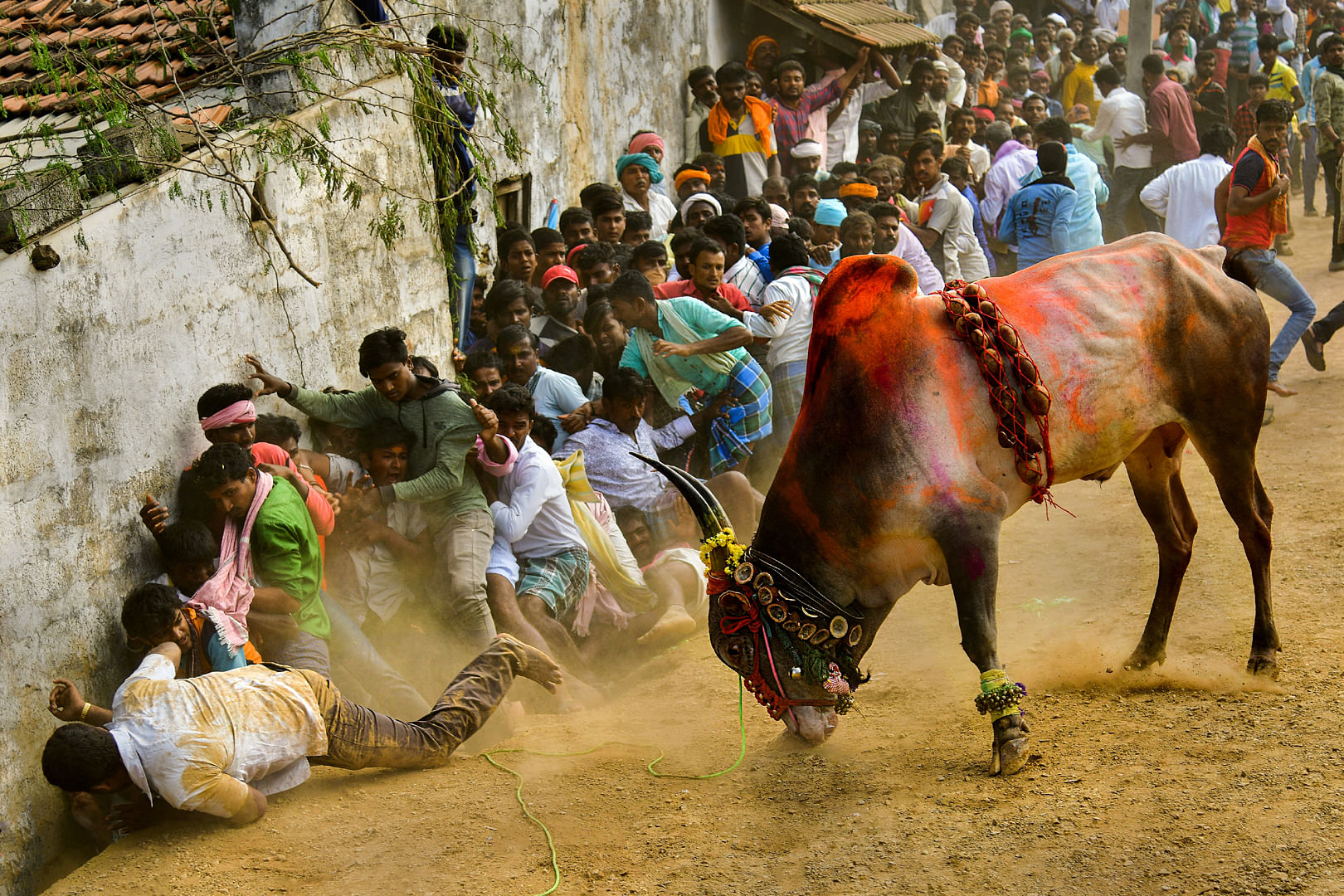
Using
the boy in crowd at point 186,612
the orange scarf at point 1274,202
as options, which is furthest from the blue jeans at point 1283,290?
the boy in crowd at point 186,612

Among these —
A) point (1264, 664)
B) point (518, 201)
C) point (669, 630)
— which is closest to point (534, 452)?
point (669, 630)

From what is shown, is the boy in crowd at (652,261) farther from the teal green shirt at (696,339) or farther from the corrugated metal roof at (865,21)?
the corrugated metal roof at (865,21)

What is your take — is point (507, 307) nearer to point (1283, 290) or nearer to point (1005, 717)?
point (1005, 717)

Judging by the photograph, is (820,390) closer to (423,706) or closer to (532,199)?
(423,706)

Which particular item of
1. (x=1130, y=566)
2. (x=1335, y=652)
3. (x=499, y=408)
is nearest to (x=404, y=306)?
(x=499, y=408)

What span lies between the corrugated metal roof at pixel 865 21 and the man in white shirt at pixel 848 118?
0.98 ft

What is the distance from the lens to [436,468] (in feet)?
21.5

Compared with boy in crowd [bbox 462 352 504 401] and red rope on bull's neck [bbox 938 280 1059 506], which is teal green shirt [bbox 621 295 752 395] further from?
red rope on bull's neck [bbox 938 280 1059 506]

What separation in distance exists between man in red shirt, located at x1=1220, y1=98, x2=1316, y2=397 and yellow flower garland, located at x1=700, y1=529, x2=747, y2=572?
6385 millimetres

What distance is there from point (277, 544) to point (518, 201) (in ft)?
17.8

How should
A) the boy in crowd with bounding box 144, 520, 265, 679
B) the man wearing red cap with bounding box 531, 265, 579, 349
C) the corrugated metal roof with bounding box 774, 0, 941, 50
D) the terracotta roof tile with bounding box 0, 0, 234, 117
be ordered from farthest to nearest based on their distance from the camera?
1. the corrugated metal roof with bounding box 774, 0, 941, 50
2. the man wearing red cap with bounding box 531, 265, 579, 349
3. the terracotta roof tile with bounding box 0, 0, 234, 117
4. the boy in crowd with bounding box 144, 520, 265, 679

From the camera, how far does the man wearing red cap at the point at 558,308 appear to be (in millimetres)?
8250

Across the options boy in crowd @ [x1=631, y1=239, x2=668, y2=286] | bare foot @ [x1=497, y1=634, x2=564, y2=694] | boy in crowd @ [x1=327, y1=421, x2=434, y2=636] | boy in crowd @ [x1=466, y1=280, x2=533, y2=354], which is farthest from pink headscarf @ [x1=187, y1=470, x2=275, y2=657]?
boy in crowd @ [x1=631, y1=239, x2=668, y2=286]

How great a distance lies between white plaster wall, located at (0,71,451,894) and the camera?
493cm
